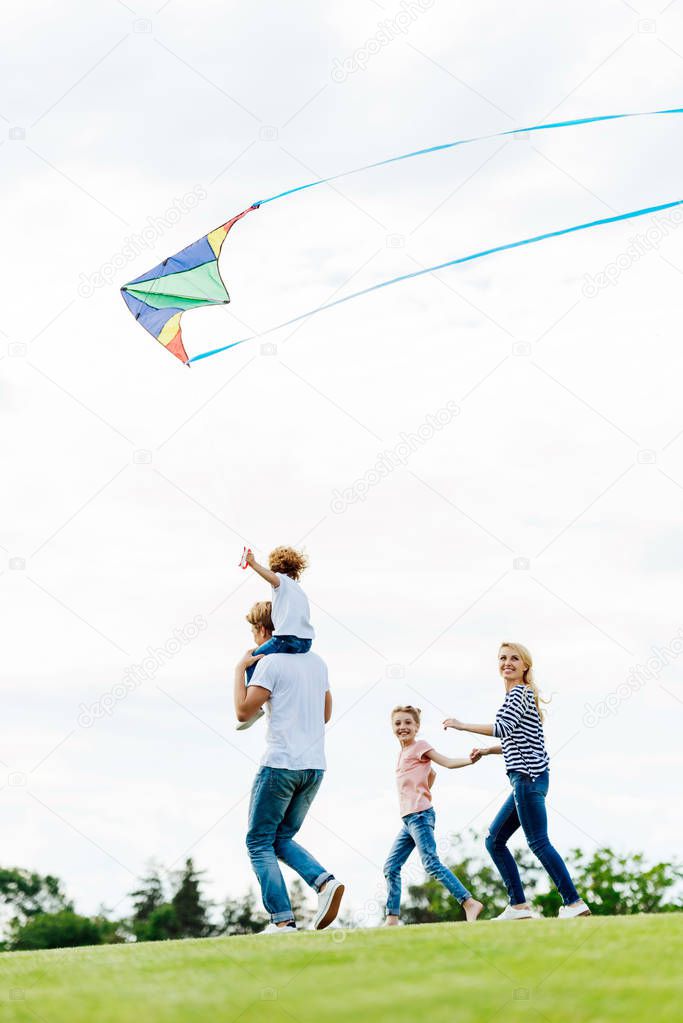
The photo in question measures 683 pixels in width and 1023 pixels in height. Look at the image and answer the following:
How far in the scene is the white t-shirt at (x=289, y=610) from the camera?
7609mm

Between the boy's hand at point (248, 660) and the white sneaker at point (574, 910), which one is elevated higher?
the boy's hand at point (248, 660)

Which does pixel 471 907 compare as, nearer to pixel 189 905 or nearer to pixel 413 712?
pixel 413 712

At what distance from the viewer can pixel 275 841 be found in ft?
24.8

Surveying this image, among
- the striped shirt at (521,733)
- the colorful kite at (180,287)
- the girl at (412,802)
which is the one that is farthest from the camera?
the colorful kite at (180,287)

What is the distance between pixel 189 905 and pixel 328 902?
43.8 metres

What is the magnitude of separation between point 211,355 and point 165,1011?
5.44m

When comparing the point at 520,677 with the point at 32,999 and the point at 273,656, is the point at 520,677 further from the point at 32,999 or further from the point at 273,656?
the point at 32,999

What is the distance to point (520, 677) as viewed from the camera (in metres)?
8.55

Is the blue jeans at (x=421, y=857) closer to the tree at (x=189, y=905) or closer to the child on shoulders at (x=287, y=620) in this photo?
the child on shoulders at (x=287, y=620)

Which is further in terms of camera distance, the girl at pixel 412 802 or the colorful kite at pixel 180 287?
the colorful kite at pixel 180 287

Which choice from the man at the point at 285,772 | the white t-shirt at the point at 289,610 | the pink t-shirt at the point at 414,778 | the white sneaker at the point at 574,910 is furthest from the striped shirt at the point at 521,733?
the white t-shirt at the point at 289,610

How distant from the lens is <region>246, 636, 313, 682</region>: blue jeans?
765cm

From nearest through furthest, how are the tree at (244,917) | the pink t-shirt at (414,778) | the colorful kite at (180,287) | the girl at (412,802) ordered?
1. the girl at (412,802)
2. the pink t-shirt at (414,778)
3. the colorful kite at (180,287)
4. the tree at (244,917)

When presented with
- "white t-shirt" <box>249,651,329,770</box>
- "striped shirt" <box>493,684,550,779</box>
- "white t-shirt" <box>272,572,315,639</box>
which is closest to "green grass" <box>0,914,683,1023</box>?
"white t-shirt" <box>249,651,329,770</box>
